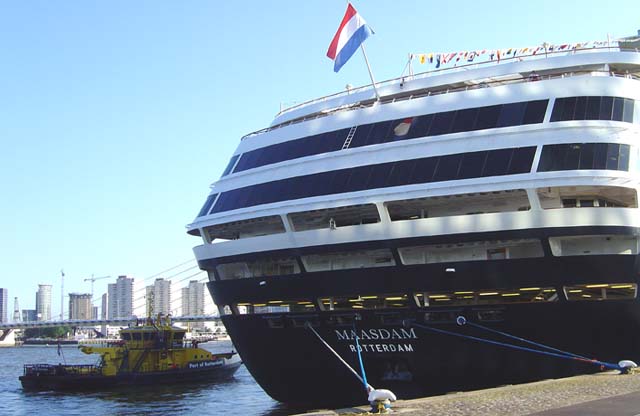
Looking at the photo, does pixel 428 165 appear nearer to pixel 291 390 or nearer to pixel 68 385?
pixel 291 390

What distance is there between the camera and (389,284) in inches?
800

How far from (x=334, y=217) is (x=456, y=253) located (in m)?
4.07

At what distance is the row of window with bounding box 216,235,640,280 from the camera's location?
19.2m

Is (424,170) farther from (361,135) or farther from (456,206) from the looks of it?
(361,135)

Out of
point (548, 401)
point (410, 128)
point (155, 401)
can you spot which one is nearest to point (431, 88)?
point (410, 128)

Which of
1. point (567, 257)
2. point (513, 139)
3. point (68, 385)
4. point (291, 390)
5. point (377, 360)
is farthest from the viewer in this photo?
point (68, 385)

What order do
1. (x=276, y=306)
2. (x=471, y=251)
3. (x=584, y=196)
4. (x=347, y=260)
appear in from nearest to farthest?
(x=584, y=196)
(x=471, y=251)
(x=347, y=260)
(x=276, y=306)

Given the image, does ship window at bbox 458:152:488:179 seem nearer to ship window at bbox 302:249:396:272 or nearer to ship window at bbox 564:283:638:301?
ship window at bbox 302:249:396:272

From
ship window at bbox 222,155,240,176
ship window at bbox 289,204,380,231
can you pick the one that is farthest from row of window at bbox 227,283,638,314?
ship window at bbox 222,155,240,176

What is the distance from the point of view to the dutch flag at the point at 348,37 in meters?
24.4

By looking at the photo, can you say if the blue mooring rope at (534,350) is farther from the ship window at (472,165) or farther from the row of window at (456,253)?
the ship window at (472,165)

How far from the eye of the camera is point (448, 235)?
1956 cm

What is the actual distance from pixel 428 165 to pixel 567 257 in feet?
14.5

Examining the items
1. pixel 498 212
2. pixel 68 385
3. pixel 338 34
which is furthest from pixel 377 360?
pixel 68 385
